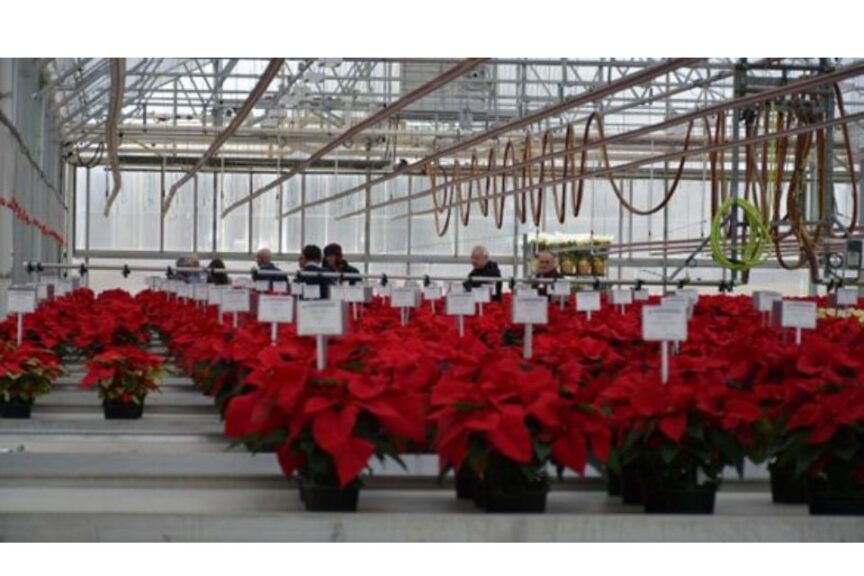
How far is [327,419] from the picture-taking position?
316cm

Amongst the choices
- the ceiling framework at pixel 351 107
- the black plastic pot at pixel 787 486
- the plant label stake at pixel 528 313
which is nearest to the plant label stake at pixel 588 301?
the plant label stake at pixel 528 313

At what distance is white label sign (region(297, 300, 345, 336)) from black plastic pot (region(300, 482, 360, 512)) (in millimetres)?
414

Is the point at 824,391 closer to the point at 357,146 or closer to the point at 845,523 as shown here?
the point at 845,523

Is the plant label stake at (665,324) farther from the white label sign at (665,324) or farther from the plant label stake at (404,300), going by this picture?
the plant label stake at (404,300)

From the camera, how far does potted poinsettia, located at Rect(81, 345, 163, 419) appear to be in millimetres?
5109

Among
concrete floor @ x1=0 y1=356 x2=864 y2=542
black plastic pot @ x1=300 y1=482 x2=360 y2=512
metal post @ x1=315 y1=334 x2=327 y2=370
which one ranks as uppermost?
metal post @ x1=315 y1=334 x2=327 y2=370

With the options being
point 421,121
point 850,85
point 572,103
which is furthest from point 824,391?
point 421,121

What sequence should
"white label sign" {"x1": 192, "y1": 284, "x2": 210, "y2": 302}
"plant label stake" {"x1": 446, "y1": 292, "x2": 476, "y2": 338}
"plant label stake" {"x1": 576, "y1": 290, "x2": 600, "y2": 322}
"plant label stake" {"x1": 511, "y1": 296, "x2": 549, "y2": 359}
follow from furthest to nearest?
"white label sign" {"x1": 192, "y1": 284, "x2": 210, "y2": 302}, "plant label stake" {"x1": 576, "y1": 290, "x2": 600, "y2": 322}, "plant label stake" {"x1": 446, "y1": 292, "x2": 476, "y2": 338}, "plant label stake" {"x1": 511, "y1": 296, "x2": 549, "y2": 359}

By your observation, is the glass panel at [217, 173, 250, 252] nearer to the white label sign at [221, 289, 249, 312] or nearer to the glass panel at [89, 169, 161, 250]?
the glass panel at [89, 169, 161, 250]

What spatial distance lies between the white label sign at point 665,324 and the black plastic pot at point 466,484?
0.65 metres

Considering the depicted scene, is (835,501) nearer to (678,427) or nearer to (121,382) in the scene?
(678,427)

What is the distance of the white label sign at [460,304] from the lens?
240 inches

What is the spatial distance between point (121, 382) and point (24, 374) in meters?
0.33

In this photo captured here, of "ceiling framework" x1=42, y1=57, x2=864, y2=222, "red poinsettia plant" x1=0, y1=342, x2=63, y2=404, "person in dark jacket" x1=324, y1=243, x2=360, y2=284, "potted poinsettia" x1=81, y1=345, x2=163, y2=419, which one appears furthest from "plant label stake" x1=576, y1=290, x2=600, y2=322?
"ceiling framework" x1=42, y1=57, x2=864, y2=222
